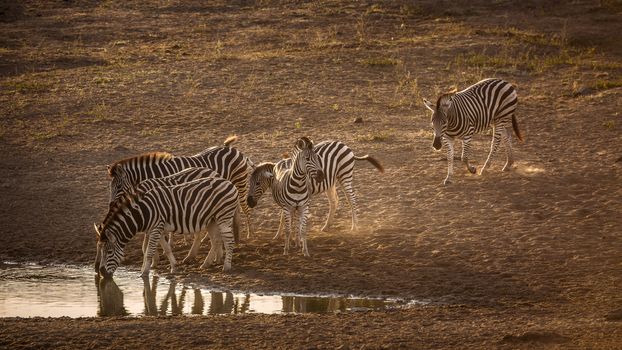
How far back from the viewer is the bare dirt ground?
10.7 m

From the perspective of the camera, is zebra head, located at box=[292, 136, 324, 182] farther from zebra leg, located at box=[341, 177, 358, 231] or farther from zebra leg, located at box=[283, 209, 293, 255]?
zebra leg, located at box=[341, 177, 358, 231]

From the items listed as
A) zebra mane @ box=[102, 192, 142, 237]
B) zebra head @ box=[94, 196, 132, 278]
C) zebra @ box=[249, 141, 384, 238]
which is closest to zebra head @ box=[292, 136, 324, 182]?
zebra @ box=[249, 141, 384, 238]

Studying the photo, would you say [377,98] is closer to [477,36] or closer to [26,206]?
[477,36]

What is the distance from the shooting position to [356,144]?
1802 centimetres

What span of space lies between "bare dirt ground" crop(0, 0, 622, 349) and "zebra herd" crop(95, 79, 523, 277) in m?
0.48

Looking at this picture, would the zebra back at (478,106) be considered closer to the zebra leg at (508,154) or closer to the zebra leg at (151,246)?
the zebra leg at (508,154)

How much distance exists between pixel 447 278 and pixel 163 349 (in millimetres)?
3935

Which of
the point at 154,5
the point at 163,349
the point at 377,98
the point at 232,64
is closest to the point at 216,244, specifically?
the point at 163,349

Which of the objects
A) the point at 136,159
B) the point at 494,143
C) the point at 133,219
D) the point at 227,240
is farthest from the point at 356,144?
the point at 133,219

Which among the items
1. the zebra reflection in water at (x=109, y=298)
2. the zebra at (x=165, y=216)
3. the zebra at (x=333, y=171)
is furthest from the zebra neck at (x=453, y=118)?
the zebra reflection in water at (x=109, y=298)

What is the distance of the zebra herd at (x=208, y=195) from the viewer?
12.7 meters

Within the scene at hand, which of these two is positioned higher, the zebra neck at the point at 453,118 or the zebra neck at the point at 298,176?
the zebra neck at the point at 453,118

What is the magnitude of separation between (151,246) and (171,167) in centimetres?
168

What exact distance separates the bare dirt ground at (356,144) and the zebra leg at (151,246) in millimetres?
592
